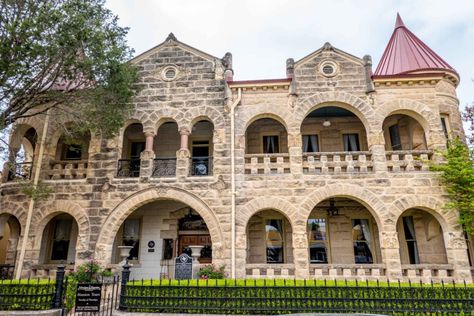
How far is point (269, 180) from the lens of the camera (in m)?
11.4

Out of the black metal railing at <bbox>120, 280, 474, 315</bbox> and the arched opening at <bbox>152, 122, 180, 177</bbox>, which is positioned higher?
the arched opening at <bbox>152, 122, 180, 177</bbox>

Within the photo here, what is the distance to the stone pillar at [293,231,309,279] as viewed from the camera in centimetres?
1036

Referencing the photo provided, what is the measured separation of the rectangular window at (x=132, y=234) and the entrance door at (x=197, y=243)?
6.11 feet

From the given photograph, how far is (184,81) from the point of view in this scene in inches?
501

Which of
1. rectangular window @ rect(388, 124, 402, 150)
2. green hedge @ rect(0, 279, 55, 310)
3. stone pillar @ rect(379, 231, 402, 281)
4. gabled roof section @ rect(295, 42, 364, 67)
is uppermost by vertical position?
gabled roof section @ rect(295, 42, 364, 67)

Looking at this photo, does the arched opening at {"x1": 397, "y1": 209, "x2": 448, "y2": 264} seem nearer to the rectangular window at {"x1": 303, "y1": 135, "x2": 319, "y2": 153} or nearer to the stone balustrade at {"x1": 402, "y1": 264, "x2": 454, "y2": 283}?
the stone balustrade at {"x1": 402, "y1": 264, "x2": 454, "y2": 283}

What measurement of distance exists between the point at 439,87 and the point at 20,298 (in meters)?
15.0

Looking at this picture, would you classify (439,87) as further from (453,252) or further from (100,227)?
(100,227)

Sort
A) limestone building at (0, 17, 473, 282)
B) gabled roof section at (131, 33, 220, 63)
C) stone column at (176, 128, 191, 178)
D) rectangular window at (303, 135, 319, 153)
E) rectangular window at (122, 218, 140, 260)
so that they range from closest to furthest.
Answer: limestone building at (0, 17, 473, 282)
stone column at (176, 128, 191, 178)
gabled roof section at (131, 33, 220, 63)
rectangular window at (122, 218, 140, 260)
rectangular window at (303, 135, 319, 153)

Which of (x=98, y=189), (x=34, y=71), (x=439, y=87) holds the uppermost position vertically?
(x=439, y=87)

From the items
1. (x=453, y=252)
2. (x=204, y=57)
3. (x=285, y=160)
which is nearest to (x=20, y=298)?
(x=285, y=160)

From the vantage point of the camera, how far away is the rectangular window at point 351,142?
45.4ft

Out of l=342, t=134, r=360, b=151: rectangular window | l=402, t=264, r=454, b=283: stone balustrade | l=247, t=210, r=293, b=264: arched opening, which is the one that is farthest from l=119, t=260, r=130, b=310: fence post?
l=342, t=134, r=360, b=151: rectangular window

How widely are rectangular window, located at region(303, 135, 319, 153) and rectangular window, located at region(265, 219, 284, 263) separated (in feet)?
11.3
